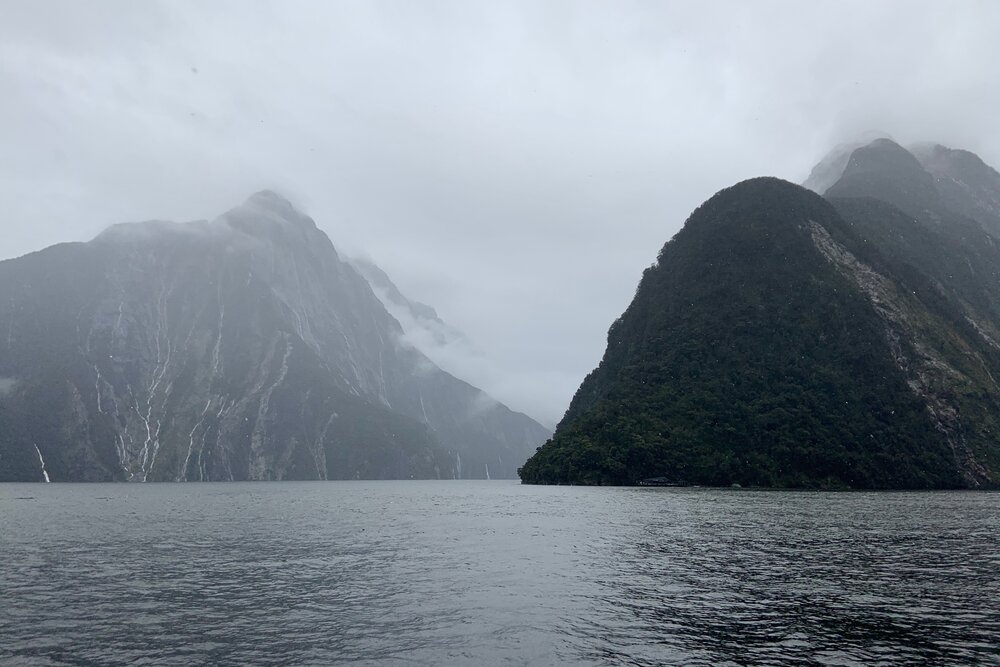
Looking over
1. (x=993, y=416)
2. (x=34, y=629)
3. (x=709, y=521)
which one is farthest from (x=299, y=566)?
(x=993, y=416)

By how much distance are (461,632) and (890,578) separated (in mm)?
31392

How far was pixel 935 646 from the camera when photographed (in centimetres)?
2988

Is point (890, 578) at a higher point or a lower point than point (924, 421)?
lower

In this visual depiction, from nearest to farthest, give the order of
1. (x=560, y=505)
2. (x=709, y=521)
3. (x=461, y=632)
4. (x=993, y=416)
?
(x=461, y=632) → (x=709, y=521) → (x=560, y=505) → (x=993, y=416)

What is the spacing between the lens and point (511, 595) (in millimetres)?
42125

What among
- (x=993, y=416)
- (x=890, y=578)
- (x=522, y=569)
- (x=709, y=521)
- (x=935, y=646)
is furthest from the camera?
(x=993, y=416)

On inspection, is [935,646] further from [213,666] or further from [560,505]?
[560,505]

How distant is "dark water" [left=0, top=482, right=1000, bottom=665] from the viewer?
30172mm

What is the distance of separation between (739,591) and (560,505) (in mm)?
78901

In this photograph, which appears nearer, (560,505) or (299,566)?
(299,566)

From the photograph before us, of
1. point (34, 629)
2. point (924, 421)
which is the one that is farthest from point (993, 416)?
point (34, 629)

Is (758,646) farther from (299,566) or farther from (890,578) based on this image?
(299,566)

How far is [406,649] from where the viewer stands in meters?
30.5

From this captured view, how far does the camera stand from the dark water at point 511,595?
30172 millimetres
